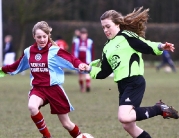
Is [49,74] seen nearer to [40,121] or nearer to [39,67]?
[39,67]

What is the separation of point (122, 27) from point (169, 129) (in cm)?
226

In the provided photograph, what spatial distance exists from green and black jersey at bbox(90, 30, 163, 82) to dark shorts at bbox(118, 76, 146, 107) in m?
0.07

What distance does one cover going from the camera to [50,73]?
7.01 m

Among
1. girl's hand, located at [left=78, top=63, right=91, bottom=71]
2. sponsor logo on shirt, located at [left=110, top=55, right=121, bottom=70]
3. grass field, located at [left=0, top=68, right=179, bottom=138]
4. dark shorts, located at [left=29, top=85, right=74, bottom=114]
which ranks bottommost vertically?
grass field, located at [left=0, top=68, right=179, bottom=138]

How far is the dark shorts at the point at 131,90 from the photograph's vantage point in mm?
6216

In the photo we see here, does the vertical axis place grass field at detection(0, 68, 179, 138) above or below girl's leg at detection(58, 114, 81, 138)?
below

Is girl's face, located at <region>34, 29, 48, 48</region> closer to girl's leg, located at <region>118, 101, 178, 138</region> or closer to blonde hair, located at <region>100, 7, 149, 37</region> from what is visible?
blonde hair, located at <region>100, 7, 149, 37</region>

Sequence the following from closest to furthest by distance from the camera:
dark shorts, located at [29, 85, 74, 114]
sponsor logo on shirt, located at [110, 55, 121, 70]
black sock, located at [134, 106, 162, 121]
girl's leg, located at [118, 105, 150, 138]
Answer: girl's leg, located at [118, 105, 150, 138], black sock, located at [134, 106, 162, 121], sponsor logo on shirt, located at [110, 55, 121, 70], dark shorts, located at [29, 85, 74, 114]

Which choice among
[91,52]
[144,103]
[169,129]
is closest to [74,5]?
[91,52]

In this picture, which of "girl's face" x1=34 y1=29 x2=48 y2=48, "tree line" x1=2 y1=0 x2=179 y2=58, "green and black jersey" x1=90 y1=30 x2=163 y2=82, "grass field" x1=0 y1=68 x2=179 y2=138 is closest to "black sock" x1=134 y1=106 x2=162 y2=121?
"green and black jersey" x1=90 y1=30 x2=163 y2=82

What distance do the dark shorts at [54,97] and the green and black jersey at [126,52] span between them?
891 mm

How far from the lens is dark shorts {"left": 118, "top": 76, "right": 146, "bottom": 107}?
622cm

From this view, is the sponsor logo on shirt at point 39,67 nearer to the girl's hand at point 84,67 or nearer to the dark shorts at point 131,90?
the girl's hand at point 84,67

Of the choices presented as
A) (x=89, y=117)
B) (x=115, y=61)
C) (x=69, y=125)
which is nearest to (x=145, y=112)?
(x=115, y=61)
